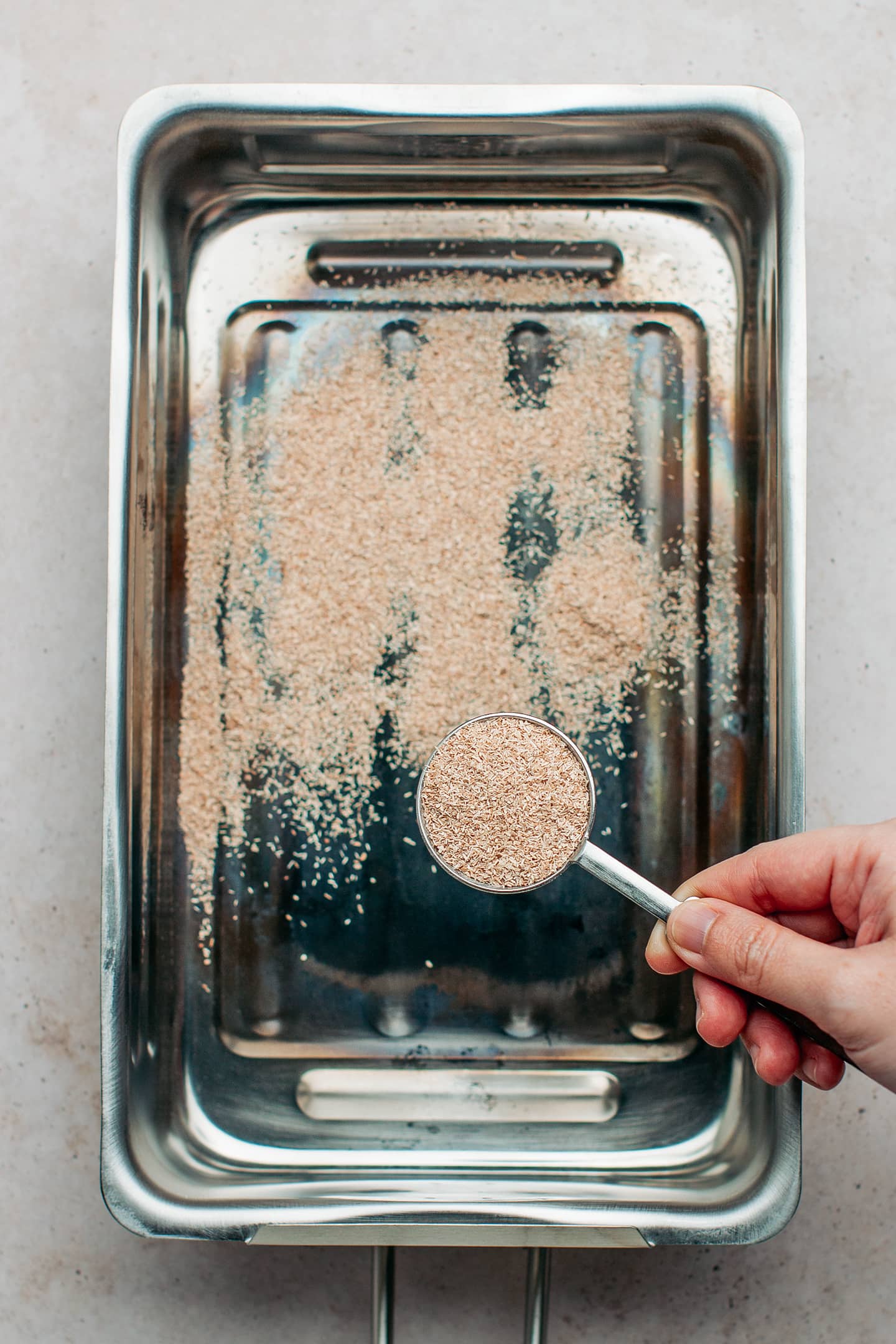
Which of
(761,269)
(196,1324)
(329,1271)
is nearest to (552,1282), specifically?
(329,1271)

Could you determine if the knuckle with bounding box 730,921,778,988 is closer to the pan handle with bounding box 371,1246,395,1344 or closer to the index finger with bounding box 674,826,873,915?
the index finger with bounding box 674,826,873,915

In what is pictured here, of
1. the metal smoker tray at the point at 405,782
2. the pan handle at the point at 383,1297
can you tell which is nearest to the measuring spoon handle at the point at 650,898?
the metal smoker tray at the point at 405,782

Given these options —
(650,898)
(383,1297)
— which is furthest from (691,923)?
(383,1297)

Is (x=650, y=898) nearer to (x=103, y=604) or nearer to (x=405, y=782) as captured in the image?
(x=405, y=782)

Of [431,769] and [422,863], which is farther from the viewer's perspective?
[422,863]

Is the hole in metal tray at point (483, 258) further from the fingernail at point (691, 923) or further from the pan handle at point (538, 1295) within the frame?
the pan handle at point (538, 1295)

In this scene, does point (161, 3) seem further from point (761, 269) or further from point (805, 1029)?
point (805, 1029)
